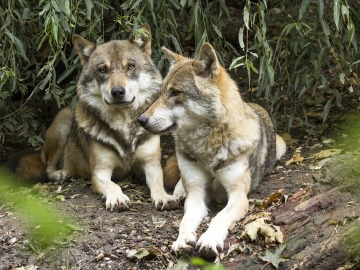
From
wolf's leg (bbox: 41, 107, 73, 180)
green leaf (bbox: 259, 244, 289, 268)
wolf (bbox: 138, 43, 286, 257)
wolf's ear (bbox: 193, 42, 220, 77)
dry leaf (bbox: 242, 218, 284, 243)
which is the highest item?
wolf's ear (bbox: 193, 42, 220, 77)

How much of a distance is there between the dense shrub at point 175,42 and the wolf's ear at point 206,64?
1.64 ft

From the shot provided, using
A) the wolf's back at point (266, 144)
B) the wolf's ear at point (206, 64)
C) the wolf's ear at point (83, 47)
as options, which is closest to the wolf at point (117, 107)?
the wolf's ear at point (83, 47)

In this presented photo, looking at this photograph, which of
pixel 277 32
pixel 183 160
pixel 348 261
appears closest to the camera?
pixel 348 261

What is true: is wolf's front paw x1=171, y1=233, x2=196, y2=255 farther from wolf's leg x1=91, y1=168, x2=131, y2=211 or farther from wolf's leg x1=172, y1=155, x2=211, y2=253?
wolf's leg x1=91, y1=168, x2=131, y2=211

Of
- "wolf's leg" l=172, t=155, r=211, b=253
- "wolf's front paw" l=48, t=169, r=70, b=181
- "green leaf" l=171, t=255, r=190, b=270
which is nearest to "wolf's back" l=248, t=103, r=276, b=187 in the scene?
"wolf's leg" l=172, t=155, r=211, b=253

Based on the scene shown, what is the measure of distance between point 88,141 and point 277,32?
3.50 meters

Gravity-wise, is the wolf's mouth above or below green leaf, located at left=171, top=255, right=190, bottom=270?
above

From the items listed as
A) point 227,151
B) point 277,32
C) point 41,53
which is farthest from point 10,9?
point 277,32

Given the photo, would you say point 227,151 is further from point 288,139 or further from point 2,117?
→ point 2,117

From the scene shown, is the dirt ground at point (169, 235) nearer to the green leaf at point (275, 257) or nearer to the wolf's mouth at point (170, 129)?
the green leaf at point (275, 257)

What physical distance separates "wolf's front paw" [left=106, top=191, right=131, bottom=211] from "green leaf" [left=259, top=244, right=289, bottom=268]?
173cm

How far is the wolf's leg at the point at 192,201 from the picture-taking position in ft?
15.8

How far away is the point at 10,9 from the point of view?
6.56 m

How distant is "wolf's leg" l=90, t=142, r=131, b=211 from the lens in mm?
5934
